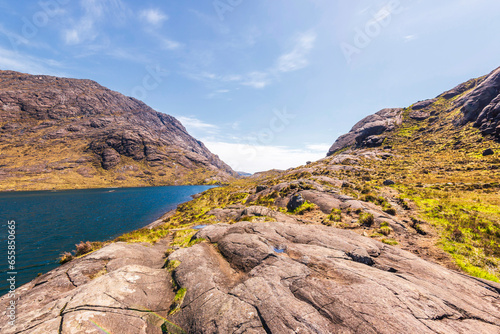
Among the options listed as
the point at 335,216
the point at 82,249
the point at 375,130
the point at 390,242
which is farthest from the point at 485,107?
the point at 82,249

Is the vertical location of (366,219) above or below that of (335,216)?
above

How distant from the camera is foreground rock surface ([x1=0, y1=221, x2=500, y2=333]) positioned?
24.3 feet

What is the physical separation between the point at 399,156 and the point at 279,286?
87630 millimetres

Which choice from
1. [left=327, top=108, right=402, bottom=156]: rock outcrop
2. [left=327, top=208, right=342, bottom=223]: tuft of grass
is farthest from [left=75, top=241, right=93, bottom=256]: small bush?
[left=327, top=108, right=402, bottom=156]: rock outcrop

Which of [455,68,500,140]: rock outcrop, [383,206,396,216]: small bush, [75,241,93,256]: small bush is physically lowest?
[75,241,93,256]: small bush

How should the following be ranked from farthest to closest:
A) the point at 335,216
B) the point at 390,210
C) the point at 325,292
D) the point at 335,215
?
the point at 390,210 < the point at 335,215 < the point at 335,216 < the point at 325,292

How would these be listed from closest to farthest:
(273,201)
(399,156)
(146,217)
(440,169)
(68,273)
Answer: (68,273), (273,201), (440,169), (146,217), (399,156)

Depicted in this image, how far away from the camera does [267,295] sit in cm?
895

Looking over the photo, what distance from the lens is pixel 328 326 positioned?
7.25m

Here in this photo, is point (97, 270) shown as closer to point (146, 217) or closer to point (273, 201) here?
Result: point (273, 201)

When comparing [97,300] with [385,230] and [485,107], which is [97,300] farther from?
[485,107]

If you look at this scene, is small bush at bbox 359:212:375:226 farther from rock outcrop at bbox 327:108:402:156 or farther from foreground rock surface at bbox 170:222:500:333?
rock outcrop at bbox 327:108:402:156

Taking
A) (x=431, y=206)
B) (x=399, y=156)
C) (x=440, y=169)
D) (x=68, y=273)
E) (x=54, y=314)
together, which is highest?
(x=399, y=156)

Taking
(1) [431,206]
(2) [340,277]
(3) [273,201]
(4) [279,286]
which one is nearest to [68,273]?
(4) [279,286]
